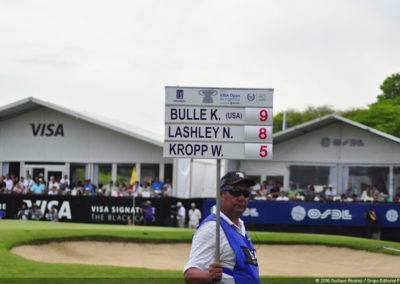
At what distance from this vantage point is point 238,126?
20.5 ft

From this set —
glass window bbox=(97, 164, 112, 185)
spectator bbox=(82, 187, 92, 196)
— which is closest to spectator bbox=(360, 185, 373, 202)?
spectator bbox=(82, 187, 92, 196)

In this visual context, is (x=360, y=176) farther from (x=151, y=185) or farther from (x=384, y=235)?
(x=151, y=185)

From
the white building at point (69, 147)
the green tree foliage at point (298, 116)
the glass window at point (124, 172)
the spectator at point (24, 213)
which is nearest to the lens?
the spectator at point (24, 213)

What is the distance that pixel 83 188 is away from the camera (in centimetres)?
3023

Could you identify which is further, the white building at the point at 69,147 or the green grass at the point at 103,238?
the white building at the point at 69,147

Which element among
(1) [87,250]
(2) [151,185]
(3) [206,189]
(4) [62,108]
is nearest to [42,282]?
(1) [87,250]

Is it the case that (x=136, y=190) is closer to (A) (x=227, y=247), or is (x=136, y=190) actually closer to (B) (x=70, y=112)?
(B) (x=70, y=112)

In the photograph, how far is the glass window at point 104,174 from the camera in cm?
3444

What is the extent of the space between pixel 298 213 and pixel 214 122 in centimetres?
2010

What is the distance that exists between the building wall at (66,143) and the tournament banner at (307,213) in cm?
936

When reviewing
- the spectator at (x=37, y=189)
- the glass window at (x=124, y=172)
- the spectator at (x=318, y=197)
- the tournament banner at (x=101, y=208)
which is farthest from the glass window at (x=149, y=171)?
the spectator at (x=318, y=197)

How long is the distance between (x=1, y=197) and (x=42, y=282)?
17.1m

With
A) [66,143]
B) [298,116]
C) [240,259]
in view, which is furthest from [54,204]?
[298,116]

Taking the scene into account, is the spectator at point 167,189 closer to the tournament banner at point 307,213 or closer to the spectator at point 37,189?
the tournament banner at point 307,213
